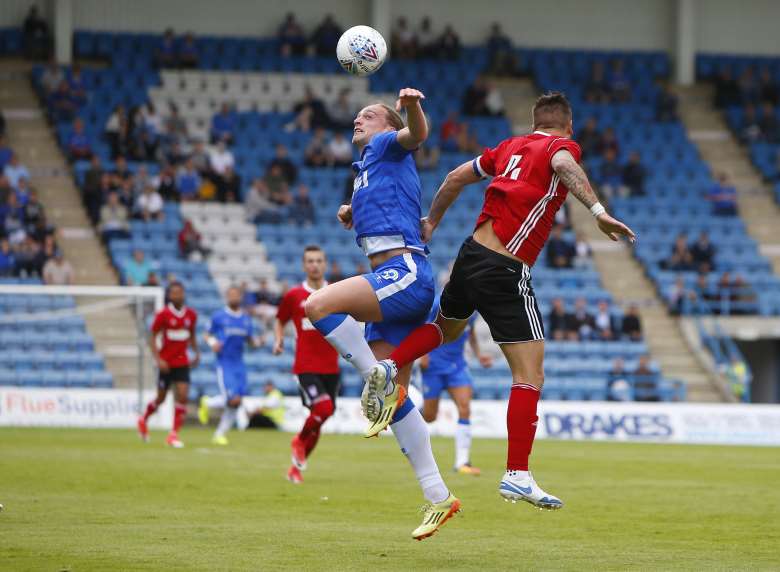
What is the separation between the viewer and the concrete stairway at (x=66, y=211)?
2452cm

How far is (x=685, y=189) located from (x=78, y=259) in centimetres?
1540

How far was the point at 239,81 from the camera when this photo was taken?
111 feet

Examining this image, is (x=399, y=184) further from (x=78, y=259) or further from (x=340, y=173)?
(x=340, y=173)

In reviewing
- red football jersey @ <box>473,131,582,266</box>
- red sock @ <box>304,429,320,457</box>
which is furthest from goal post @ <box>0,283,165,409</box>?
red football jersey @ <box>473,131,582,266</box>

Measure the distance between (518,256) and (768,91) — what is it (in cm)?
3025

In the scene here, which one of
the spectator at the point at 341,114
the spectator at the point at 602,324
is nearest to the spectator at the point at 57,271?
the spectator at the point at 341,114

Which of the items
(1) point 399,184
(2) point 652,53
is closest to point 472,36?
(2) point 652,53

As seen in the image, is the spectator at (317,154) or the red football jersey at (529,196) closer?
the red football jersey at (529,196)

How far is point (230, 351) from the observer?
20.7 meters

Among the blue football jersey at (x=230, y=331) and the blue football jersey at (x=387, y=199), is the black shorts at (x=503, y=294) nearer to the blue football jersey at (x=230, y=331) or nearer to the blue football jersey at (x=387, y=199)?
the blue football jersey at (x=387, y=199)

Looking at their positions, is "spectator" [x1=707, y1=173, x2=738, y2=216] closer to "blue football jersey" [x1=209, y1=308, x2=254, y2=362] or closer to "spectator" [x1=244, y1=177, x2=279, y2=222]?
"spectator" [x1=244, y1=177, x2=279, y2=222]

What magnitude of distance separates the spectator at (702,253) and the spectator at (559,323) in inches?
178

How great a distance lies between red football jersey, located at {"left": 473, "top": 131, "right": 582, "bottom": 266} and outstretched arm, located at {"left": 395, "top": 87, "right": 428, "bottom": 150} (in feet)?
2.08

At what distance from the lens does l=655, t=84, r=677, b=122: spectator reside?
3525 centimetres
